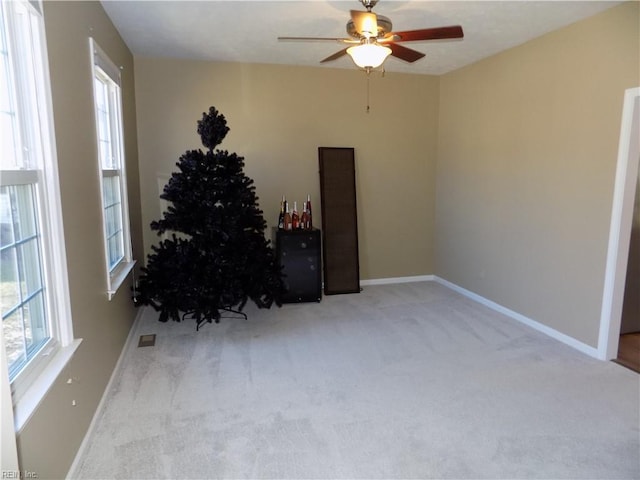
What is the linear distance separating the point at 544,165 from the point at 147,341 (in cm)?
374

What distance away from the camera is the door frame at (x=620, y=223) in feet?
9.50

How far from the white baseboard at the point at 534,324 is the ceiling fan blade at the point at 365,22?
289 cm

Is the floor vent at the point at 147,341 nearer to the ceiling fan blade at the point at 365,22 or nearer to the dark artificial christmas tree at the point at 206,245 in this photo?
the dark artificial christmas tree at the point at 206,245

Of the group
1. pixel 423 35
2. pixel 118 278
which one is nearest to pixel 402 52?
pixel 423 35

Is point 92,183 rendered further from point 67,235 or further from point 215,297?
point 215,297

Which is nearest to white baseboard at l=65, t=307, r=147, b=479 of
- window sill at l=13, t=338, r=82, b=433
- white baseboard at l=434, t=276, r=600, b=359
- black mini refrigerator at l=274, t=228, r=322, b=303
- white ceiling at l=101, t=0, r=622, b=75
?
window sill at l=13, t=338, r=82, b=433

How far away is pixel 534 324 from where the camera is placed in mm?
3785

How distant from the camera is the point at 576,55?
323cm

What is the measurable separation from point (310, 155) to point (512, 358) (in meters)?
2.98

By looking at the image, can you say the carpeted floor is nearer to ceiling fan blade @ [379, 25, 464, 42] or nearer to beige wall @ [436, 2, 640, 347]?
beige wall @ [436, 2, 640, 347]

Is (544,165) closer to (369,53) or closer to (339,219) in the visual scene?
(369,53)

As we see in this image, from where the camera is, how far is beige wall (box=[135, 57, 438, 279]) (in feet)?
14.3

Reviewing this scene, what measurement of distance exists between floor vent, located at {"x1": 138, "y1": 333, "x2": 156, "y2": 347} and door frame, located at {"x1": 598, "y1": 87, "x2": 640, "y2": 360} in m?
3.59

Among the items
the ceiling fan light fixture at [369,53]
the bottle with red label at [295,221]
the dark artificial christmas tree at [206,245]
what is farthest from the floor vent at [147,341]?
the ceiling fan light fixture at [369,53]
